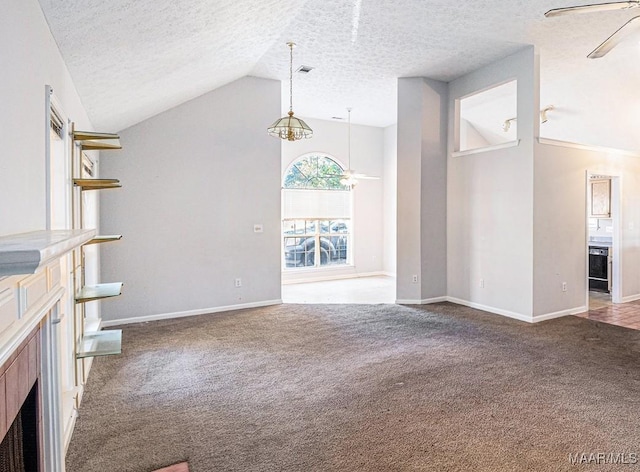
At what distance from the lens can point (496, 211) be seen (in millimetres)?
5207

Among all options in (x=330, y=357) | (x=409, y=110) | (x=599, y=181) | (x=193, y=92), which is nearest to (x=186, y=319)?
(x=330, y=357)

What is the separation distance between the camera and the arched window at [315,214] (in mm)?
7980

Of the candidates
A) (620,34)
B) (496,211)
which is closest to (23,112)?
(620,34)

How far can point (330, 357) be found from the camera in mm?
3623

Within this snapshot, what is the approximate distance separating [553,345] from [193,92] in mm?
4896

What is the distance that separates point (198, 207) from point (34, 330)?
150 inches

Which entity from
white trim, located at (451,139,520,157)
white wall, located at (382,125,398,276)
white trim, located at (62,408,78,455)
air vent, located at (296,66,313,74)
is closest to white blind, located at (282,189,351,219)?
white wall, located at (382,125,398,276)

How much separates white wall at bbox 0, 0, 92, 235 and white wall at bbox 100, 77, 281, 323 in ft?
9.53

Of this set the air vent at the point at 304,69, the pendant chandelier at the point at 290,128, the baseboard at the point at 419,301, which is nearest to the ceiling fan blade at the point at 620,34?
the pendant chandelier at the point at 290,128

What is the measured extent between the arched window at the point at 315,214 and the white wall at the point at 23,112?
5884mm

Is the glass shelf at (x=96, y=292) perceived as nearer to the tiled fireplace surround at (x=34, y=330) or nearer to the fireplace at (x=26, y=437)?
the tiled fireplace surround at (x=34, y=330)

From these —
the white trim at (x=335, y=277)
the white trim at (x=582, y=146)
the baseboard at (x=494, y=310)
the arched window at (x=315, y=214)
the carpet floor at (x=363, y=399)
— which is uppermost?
the white trim at (x=582, y=146)

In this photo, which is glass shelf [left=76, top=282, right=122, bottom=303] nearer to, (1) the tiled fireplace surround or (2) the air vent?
(1) the tiled fireplace surround

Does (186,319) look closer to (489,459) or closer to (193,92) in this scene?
(193,92)
